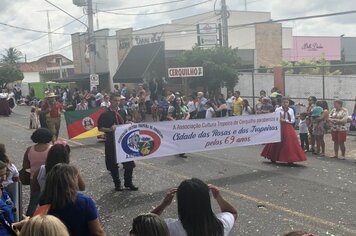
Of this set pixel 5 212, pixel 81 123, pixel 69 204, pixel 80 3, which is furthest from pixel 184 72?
pixel 5 212

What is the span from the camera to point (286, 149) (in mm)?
11750

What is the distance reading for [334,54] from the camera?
55.3 metres

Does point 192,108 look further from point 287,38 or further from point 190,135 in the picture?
point 287,38

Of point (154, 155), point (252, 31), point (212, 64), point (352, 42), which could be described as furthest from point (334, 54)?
point (154, 155)

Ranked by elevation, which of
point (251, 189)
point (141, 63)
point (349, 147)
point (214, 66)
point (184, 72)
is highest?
point (141, 63)

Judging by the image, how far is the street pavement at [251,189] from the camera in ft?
23.4

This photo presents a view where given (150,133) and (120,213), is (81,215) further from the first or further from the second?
(150,133)

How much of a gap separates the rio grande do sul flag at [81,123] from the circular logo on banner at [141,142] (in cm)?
663

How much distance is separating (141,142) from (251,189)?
2426mm

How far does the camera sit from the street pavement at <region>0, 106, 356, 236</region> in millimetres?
7129

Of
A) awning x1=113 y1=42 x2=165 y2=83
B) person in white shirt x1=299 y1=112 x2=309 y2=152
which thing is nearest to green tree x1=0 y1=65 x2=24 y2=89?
awning x1=113 y1=42 x2=165 y2=83

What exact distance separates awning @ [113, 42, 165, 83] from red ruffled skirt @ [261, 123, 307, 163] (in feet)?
76.4

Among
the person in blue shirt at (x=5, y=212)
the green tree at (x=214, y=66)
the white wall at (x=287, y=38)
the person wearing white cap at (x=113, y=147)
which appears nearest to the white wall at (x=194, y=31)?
the white wall at (x=287, y=38)

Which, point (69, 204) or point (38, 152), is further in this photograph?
point (38, 152)
